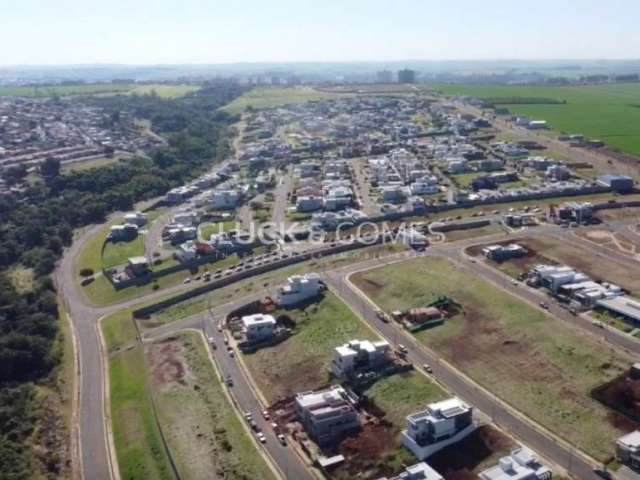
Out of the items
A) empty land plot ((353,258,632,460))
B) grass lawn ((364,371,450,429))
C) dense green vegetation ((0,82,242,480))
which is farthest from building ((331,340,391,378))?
dense green vegetation ((0,82,242,480))

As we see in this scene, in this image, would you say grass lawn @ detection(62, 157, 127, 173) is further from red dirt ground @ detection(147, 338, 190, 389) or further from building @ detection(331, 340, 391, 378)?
building @ detection(331, 340, 391, 378)

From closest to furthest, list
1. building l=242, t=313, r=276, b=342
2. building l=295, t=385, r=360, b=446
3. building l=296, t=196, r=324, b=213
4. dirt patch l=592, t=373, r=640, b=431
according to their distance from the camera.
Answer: dirt patch l=592, t=373, r=640, b=431
building l=295, t=385, r=360, b=446
building l=242, t=313, r=276, b=342
building l=296, t=196, r=324, b=213

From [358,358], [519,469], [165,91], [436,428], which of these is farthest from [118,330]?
[165,91]

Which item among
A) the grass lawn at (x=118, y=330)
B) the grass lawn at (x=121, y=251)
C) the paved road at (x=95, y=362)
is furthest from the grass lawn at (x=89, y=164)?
the grass lawn at (x=118, y=330)

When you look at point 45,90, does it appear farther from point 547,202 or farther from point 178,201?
point 547,202

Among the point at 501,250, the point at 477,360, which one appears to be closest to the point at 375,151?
the point at 501,250

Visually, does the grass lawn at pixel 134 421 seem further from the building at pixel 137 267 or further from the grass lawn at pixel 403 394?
the building at pixel 137 267
